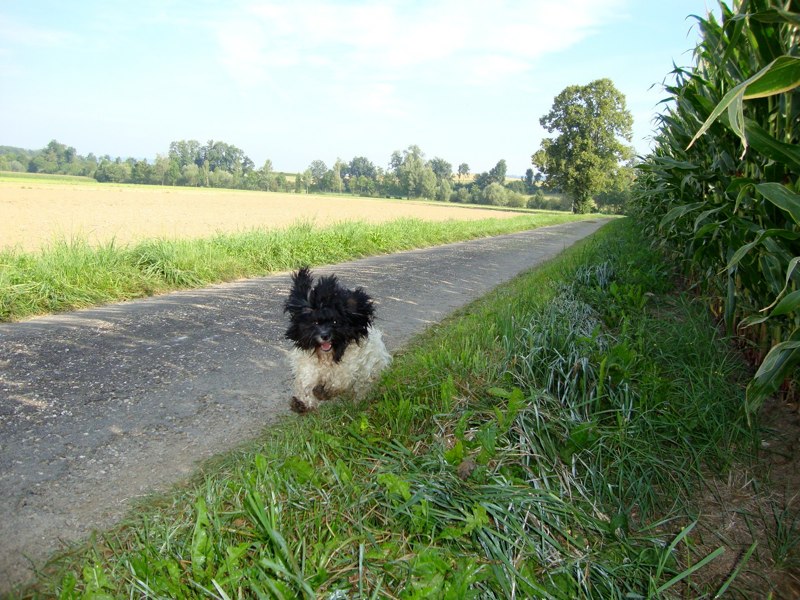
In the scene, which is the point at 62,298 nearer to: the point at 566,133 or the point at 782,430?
the point at 782,430

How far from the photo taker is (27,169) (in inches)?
3866

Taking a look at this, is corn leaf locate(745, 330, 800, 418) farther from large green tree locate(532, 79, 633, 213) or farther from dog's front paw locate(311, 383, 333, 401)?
large green tree locate(532, 79, 633, 213)

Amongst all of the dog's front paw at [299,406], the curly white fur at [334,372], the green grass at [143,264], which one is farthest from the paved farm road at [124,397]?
the green grass at [143,264]

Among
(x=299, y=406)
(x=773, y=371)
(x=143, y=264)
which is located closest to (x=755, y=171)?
(x=773, y=371)

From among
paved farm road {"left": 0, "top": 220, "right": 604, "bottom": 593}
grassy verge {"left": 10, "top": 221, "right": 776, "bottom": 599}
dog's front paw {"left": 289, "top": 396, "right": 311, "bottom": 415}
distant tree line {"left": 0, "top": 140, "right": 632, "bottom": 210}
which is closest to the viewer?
grassy verge {"left": 10, "top": 221, "right": 776, "bottom": 599}

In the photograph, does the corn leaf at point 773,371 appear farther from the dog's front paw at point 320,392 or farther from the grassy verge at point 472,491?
the dog's front paw at point 320,392

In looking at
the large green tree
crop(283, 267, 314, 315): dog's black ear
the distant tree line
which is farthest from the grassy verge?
the distant tree line

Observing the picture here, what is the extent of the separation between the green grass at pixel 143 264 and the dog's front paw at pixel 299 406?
4.41 m

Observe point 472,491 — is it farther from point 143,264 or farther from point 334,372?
point 143,264

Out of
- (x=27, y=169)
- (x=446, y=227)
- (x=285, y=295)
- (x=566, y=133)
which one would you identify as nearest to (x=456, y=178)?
(x=566, y=133)

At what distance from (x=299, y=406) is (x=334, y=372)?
374mm

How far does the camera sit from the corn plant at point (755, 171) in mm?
1966

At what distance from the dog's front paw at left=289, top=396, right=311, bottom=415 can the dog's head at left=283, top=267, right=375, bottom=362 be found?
16.4 inches

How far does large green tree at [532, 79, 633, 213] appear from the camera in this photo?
5744cm
